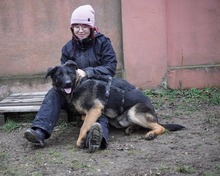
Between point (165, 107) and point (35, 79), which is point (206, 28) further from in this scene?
point (35, 79)

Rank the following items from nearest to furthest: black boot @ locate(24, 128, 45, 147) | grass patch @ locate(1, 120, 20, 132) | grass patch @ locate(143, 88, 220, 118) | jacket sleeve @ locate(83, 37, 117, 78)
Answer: black boot @ locate(24, 128, 45, 147) → jacket sleeve @ locate(83, 37, 117, 78) → grass patch @ locate(1, 120, 20, 132) → grass patch @ locate(143, 88, 220, 118)

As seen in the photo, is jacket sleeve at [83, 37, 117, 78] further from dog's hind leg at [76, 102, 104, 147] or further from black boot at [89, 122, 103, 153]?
black boot at [89, 122, 103, 153]

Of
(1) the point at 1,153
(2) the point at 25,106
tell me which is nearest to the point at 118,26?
(2) the point at 25,106

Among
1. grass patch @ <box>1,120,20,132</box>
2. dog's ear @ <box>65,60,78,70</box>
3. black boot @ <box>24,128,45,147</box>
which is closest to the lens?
black boot @ <box>24,128,45,147</box>

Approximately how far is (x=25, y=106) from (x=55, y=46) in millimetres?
1643

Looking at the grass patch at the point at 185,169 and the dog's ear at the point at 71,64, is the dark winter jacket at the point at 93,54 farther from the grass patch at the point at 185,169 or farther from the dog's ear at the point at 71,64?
the grass patch at the point at 185,169

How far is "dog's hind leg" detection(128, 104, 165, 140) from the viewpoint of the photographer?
4.79m

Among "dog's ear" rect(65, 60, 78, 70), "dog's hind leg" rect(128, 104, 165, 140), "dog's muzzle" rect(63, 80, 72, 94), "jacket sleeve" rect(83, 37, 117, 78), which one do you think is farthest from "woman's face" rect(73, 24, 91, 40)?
"dog's hind leg" rect(128, 104, 165, 140)

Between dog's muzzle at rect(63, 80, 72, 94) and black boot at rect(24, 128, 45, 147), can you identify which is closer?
black boot at rect(24, 128, 45, 147)

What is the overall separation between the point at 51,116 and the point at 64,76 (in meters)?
0.49

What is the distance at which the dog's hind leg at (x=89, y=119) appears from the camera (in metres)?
4.50

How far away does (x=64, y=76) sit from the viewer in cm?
452

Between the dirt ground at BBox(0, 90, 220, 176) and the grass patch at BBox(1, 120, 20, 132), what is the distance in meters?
0.06

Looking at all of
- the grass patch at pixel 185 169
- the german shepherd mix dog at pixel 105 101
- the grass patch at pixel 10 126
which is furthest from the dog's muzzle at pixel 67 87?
the grass patch at pixel 185 169
